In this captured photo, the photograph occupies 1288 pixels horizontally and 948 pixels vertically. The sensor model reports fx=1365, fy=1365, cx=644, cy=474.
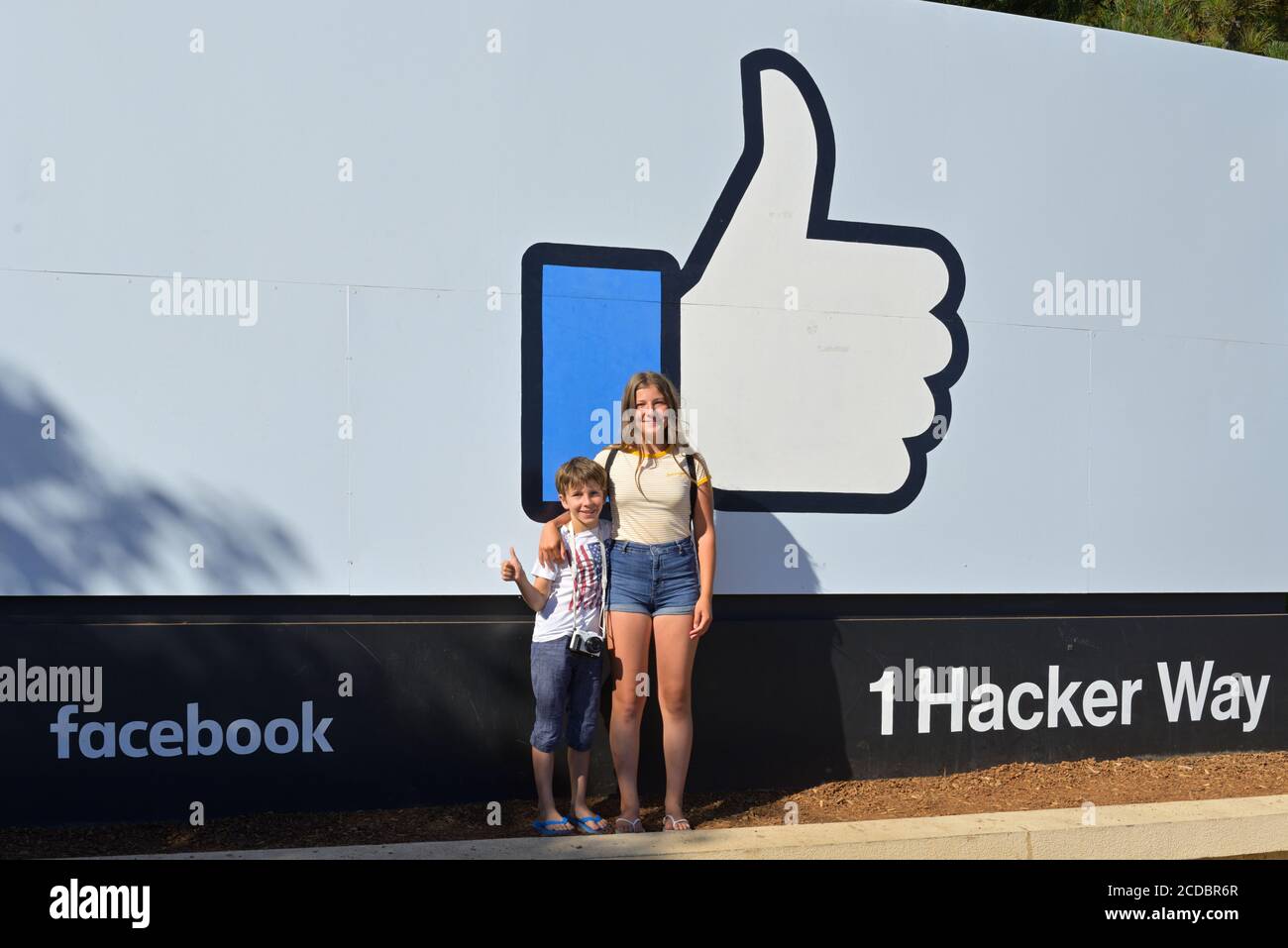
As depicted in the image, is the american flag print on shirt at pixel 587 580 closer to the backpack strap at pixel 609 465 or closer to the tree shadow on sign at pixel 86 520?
the backpack strap at pixel 609 465

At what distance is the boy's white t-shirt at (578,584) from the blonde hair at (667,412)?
0.33m

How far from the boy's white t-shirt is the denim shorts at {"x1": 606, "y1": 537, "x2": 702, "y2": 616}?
75 millimetres

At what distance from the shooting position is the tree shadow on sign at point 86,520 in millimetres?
5535

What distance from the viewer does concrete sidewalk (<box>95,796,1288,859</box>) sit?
17.1 feet

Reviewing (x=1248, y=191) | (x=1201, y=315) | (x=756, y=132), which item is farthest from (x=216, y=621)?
(x=1248, y=191)

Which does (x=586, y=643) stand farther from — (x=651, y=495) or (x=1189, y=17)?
(x=1189, y=17)

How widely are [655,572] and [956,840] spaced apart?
1651mm

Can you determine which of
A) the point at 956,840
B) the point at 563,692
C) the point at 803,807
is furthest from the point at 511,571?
the point at 956,840

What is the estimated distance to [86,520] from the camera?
18.4 ft

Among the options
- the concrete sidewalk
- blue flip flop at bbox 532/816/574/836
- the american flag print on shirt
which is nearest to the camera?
the concrete sidewalk

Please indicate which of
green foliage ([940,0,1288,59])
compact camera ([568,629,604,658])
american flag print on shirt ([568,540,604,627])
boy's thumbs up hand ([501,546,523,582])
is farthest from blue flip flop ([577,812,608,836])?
green foliage ([940,0,1288,59])

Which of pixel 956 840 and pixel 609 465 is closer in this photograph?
Result: pixel 956 840

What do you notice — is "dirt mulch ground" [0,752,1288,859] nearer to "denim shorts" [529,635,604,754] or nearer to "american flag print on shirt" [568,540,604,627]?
"denim shorts" [529,635,604,754]
